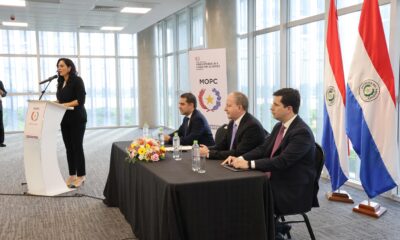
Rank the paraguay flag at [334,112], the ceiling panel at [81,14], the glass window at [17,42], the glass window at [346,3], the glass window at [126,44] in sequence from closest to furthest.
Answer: the paraguay flag at [334,112]
the glass window at [346,3]
the ceiling panel at [81,14]
the glass window at [17,42]
the glass window at [126,44]

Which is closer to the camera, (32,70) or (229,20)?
(229,20)

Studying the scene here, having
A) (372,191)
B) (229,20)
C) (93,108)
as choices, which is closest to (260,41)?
(229,20)

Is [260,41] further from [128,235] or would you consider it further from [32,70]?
[32,70]

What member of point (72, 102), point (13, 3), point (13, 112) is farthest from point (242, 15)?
point (13, 112)

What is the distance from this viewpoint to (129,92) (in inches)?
522

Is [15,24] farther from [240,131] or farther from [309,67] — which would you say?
[240,131]

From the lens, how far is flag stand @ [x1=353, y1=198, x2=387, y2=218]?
154 inches

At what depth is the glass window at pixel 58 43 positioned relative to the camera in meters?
12.1

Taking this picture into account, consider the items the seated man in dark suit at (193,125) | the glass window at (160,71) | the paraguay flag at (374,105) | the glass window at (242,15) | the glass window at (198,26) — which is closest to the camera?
the paraguay flag at (374,105)

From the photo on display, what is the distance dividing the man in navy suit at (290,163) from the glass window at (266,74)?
3.79 metres

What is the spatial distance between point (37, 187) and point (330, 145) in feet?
11.8

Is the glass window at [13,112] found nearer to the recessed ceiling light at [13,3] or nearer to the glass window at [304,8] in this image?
the recessed ceiling light at [13,3]

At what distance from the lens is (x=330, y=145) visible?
14.5 feet

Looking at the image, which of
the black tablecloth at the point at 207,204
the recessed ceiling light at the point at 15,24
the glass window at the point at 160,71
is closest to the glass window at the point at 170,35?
the glass window at the point at 160,71
